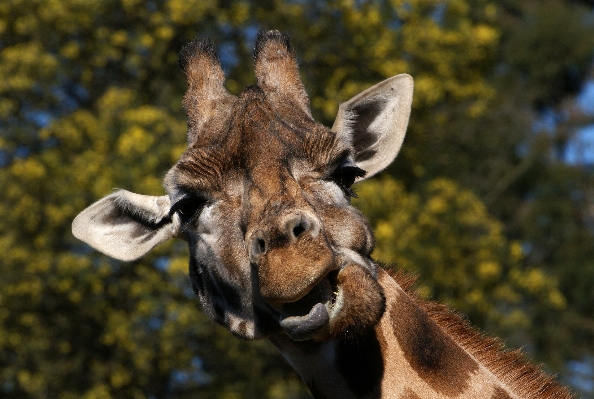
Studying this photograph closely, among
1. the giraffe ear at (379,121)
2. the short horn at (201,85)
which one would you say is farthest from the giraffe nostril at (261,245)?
the giraffe ear at (379,121)

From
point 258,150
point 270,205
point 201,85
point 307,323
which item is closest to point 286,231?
point 270,205

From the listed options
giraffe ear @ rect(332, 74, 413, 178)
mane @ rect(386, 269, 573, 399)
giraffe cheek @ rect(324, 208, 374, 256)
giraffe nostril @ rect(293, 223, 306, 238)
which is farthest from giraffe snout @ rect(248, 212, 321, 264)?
giraffe ear @ rect(332, 74, 413, 178)

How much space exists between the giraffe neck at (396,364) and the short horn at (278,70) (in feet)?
3.96

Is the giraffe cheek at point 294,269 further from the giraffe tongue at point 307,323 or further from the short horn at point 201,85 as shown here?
the short horn at point 201,85

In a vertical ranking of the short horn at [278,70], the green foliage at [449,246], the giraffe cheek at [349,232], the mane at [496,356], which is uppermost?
the short horn at [278,70]

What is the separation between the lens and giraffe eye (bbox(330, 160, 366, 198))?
181 inches

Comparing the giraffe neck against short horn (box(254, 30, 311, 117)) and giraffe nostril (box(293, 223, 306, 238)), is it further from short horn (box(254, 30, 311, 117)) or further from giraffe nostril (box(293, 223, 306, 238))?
short horn (box(254, 30, 311, 117))

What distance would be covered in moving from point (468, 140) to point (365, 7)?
25.9ft

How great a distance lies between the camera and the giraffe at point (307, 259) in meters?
4.01

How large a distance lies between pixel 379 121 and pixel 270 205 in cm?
135

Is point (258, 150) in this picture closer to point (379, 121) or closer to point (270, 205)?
point (270, 205)

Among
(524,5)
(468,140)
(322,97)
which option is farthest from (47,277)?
(524,5)

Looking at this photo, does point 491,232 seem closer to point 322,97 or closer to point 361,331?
point 322,97

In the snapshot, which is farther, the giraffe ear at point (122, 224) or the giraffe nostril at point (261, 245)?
the giraffe ear at point (122, 224)
